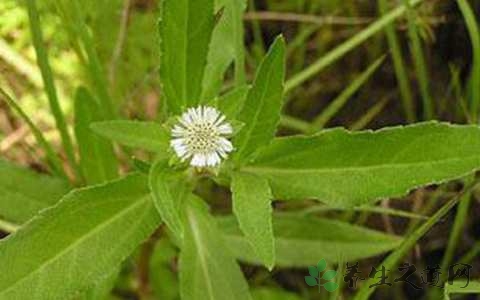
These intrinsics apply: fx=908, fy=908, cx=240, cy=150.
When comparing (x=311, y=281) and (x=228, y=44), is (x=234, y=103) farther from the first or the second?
(x=311, y=281)

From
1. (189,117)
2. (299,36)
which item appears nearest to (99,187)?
(189,117)

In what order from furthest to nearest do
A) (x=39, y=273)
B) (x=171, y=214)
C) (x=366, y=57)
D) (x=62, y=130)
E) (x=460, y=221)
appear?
(x=366, y=57)
(x=460, y=221)
(x=62, y=130)
(x=39, y=273)
(x=171, y=214)

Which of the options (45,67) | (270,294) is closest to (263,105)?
(45,67)

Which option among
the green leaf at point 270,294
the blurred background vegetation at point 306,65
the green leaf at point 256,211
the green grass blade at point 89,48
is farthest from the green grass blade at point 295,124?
the green leaf at point 256,211

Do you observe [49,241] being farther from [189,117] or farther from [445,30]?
[445,30]

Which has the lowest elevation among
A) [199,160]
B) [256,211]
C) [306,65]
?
[256,211]

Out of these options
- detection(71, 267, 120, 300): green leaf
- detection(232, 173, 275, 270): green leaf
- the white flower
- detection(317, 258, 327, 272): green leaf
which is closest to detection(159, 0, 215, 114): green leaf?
the white flower

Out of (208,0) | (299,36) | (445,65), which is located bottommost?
(208,0)
